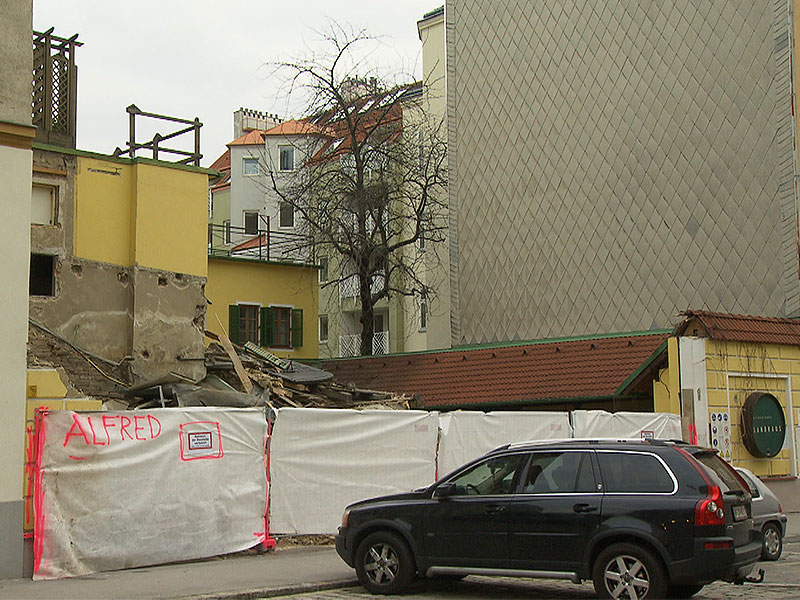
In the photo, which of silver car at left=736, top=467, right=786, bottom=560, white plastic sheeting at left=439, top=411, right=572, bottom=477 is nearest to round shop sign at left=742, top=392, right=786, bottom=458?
white plastic sheeting at left=439, top=411, right=572, bottom=477

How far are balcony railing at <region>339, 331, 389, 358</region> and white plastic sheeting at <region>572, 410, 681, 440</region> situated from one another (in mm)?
28386

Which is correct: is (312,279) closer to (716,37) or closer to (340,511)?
(716,37)

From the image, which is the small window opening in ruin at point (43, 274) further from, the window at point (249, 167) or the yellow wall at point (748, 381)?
the window at point (249, 167)

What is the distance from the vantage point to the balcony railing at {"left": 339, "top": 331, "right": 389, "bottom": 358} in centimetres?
4866

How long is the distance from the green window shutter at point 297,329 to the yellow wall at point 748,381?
1669 cm

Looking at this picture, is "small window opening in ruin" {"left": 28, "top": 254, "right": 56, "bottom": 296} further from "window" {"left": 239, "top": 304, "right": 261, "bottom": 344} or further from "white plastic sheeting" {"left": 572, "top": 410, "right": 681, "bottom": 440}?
"white plastic sheeting" {"left": 572, "top": 410, "right": 681, "bottom": 440}

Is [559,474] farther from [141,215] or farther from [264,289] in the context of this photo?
[264,289]

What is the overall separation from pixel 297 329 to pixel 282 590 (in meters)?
23.4

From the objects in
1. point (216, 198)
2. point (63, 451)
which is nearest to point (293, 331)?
point (63, 451)

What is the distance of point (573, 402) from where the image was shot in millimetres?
23547

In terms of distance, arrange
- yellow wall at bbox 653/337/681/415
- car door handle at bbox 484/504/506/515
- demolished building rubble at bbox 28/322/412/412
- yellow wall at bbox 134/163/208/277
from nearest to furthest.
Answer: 1. car door handle at bbox 484/504/506/515
2. yellow wall at bbox 653/337/681/415
3. demolished building rubble at bbox 28/322/412/412
4. yellow wall at bbox 134/163/208/277

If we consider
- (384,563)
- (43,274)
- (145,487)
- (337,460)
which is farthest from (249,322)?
(384,563)

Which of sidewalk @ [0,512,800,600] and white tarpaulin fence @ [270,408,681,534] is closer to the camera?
sidewalk @ [0,512,800,600]

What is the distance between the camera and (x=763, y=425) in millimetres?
22359
